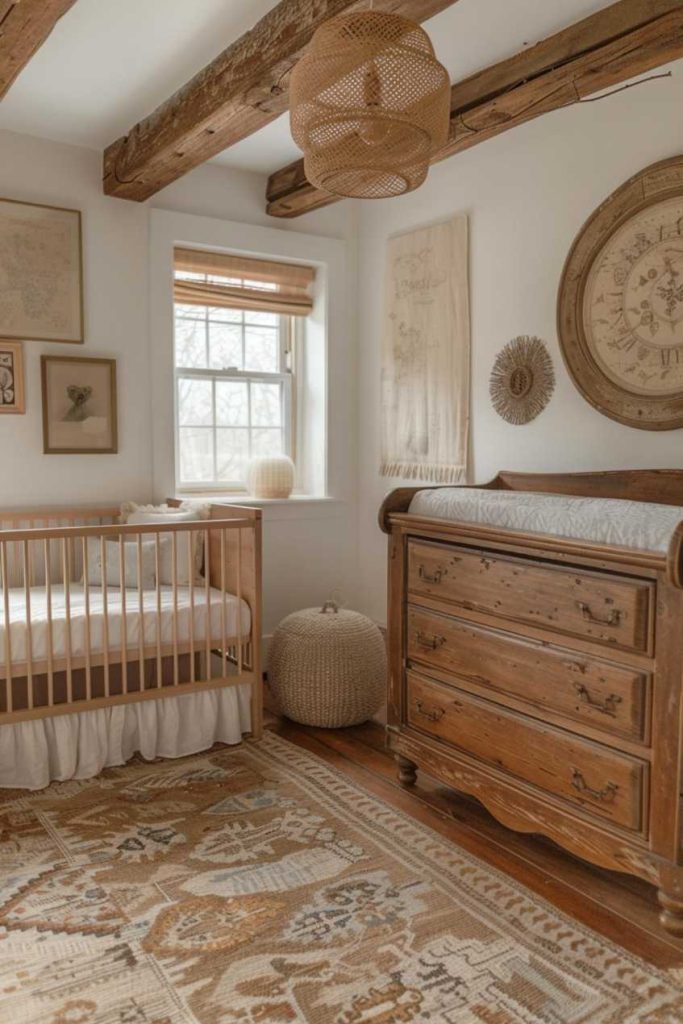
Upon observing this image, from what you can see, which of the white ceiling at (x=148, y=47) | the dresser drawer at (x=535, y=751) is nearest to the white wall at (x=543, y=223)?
the white ceiling at (x=148, y=47)

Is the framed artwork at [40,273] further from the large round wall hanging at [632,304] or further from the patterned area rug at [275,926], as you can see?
the large round wall hanging at [632,304]

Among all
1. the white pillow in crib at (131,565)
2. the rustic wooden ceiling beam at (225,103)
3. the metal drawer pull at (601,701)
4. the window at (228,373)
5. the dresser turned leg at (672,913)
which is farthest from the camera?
the window at (228,373)

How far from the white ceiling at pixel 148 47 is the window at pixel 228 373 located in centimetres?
81

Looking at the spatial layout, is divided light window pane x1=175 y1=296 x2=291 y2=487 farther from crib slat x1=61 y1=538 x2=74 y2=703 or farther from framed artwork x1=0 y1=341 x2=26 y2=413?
crib slat x1=61 y1=538 x2=74 y2=703

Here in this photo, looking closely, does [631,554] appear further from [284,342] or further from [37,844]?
[284,342]

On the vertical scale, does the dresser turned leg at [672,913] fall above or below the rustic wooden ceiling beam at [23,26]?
below

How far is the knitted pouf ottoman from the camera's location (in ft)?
10.2

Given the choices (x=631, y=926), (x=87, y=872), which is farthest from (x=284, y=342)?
(x=631, y=926)

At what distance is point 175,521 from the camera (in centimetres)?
330

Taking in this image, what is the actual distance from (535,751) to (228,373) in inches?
99.7

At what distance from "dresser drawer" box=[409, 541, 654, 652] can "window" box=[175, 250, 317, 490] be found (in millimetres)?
1700

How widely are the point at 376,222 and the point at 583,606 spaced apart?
2652mm

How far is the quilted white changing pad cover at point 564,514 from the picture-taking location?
72.8 inches

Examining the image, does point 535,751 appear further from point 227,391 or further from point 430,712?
point 227,391
